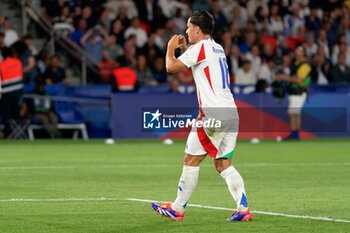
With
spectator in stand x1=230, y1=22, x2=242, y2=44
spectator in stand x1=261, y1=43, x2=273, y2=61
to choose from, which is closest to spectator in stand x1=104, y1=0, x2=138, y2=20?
spectator in stand x1=230, y1=22, x2=242, y2=44

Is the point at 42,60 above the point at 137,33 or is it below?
below

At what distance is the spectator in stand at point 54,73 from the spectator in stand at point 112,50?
1.91 m

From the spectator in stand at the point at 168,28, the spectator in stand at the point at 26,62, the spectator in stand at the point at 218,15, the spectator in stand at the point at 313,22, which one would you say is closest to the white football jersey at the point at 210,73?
the spectator in stand at the point at 26,62

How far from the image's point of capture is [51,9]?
2662 centimetres

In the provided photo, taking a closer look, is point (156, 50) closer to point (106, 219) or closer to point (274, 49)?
point (274, 49)

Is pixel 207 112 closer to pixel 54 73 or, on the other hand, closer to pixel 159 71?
pixel 54 73

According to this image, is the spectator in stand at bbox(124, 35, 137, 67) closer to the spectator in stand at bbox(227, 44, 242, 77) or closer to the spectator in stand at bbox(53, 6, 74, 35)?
the spectator in stand at bbox(53, 6, 74, 35)

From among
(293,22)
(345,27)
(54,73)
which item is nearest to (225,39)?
(293,22)

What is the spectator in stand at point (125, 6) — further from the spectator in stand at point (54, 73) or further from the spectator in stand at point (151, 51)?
the spectator in stand at point (54, 73)

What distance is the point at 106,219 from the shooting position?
29.7ft

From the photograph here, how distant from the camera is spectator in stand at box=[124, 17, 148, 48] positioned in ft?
87.9

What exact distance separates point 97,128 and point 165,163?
8094mm

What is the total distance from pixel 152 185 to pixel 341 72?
17.3 metres

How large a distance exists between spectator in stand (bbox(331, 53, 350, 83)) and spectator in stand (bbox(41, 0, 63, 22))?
9.13m
